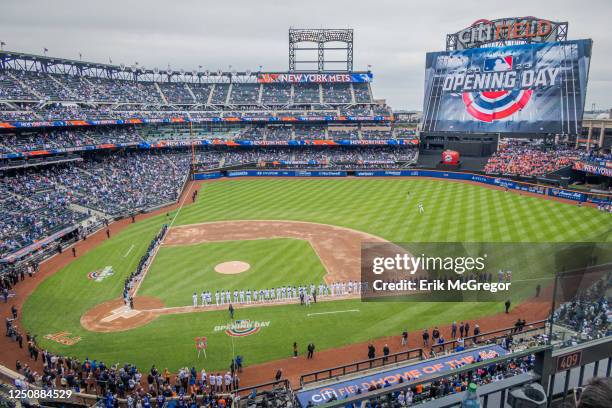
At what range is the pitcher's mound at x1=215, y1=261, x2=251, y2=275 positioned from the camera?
98.9 ft

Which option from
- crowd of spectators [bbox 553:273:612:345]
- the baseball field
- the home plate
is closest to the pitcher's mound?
the baseball field

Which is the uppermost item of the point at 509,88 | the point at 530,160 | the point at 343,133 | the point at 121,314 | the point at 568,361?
the point at 509,88

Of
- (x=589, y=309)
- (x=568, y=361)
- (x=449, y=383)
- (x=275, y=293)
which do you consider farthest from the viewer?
(x=275, y=293)

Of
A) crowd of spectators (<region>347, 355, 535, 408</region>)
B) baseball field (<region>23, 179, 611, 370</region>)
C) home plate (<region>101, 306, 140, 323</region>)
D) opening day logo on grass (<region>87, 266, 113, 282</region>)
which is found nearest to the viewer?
crowd of spectators (<region>347, 355, 535, 408</region>)

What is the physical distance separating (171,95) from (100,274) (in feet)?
195

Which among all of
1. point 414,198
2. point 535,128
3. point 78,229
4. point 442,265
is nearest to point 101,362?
point 442,265

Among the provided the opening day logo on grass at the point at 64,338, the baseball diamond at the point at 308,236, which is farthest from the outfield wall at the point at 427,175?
the opening day logo on grass at the point at 64,338

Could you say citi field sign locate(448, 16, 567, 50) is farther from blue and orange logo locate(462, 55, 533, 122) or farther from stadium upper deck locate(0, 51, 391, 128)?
stadium upper deck locate(0, 51, 391, 128)

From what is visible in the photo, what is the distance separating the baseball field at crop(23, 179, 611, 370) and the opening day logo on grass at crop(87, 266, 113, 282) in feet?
0.52

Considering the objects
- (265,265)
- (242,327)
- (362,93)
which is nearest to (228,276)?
(265,265)

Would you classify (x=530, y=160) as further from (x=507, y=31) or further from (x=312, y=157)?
(x=312, y=157)

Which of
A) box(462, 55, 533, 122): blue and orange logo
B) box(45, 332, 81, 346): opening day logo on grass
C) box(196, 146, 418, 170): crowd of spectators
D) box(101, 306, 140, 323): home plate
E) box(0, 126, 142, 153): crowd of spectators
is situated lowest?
box(45, 332, 81, 346): opening day logo on grass

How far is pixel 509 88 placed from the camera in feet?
208

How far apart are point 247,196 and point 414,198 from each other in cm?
2103
